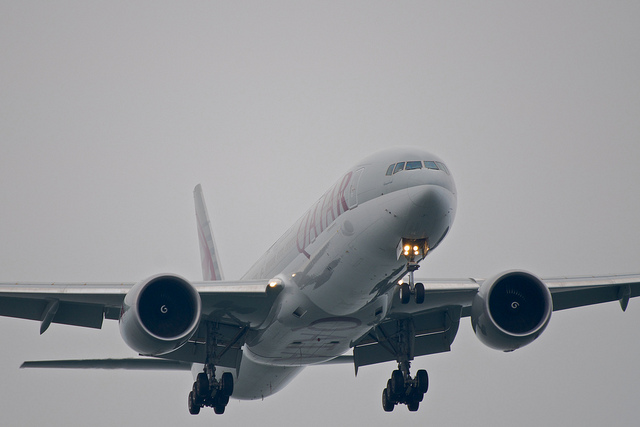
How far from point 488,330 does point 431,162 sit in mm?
5742

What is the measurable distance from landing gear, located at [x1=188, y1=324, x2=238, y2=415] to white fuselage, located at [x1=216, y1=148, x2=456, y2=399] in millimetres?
1043

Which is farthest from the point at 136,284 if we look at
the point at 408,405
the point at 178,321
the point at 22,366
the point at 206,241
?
the point at 206,241

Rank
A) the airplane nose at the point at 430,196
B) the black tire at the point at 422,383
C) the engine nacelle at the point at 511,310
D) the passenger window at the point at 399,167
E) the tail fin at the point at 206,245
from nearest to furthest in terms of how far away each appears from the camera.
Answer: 1. the airplane nose at the point at 430,196
2. the passenger window at the point at 399,167
3. the engine nacelle at the point at 511,310
4. the black tire at the point at 422,383
5. the tail fin at the point at 206,245

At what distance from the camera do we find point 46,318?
22984 millimetres

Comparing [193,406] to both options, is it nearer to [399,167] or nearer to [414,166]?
[399,167]

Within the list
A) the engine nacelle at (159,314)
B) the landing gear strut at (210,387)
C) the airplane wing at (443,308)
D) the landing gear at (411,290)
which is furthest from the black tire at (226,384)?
the landing gear at (411,290)

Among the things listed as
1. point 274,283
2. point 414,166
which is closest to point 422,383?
point 274,283

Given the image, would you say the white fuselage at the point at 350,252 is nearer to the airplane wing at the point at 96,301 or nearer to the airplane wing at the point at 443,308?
the airplane wing at the point at 96,301

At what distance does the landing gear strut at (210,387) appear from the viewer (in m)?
24.6

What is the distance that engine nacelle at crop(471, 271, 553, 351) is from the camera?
22.9 m

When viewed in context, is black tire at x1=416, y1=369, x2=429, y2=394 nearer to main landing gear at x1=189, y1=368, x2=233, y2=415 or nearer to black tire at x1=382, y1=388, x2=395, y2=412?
black tire at x1=382, y1=388, x2=395, y2=412

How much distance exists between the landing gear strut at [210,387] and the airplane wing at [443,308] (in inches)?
151

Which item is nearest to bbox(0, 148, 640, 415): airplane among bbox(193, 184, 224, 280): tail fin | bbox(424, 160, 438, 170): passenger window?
bbox(424, 160, 438, 170): passenger window

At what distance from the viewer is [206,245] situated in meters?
Answer: 36.9
